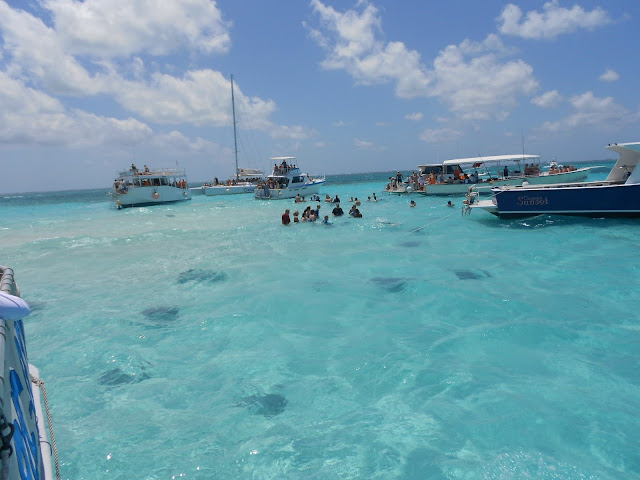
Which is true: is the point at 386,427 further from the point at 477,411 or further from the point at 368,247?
the point at 368,247

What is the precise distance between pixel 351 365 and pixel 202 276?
7531mm

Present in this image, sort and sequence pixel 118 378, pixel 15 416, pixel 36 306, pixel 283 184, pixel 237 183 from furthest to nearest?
pixel 237 183
pixel 283 184
pixel 36 306
pixel 118 378
pixel 15 416

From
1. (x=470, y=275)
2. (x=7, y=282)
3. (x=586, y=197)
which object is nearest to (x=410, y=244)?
(x=470, y=275)

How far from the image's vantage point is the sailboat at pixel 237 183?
59.6 m

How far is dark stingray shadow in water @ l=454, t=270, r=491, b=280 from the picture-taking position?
37.5 ft

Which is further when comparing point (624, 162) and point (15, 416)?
point (624, 162)

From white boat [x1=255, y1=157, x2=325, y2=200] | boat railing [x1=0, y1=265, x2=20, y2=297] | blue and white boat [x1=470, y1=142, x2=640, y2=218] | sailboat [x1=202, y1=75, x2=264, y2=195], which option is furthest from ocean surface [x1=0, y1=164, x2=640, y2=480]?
sailboat [x1=202, y1=75, x2=264, y2=195]

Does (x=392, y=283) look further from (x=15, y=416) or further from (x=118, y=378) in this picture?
(x=15, y=416)

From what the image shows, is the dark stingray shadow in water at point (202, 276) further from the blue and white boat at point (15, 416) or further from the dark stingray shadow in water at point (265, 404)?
Result: the blue and white boat at point (15, 416)

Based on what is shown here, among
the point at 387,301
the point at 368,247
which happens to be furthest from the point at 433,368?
the point at 368,247

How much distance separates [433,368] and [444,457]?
6.47 ft

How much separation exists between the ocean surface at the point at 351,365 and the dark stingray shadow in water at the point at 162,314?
0.21ft

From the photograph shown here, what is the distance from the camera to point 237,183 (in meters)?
62.2

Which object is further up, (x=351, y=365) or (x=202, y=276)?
(x=202, y=276)
